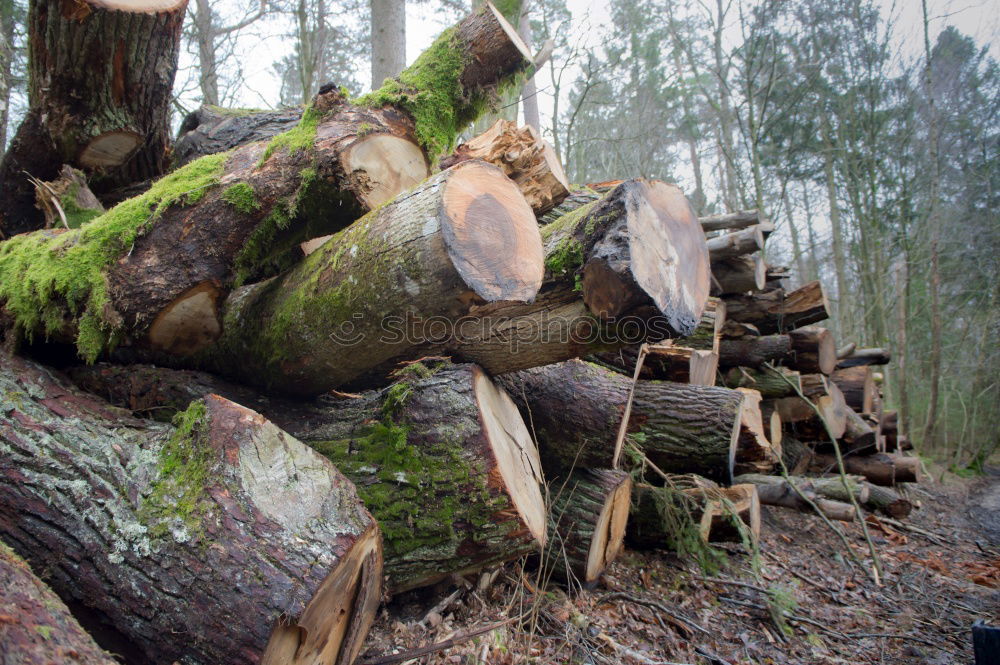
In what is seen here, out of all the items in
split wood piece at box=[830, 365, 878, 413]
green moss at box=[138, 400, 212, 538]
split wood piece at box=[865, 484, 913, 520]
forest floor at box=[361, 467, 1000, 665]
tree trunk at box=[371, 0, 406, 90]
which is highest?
tree trunk at box=[371, 0, 406, 90]

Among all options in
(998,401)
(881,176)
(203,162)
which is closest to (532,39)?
(881,176)

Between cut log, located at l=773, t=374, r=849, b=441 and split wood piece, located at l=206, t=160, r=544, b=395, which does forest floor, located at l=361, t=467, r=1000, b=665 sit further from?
cut log, located at l=773, t=374, r=849, b=441

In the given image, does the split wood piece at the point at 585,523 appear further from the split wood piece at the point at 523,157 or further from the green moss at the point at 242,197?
the green moss at the point at 242,197

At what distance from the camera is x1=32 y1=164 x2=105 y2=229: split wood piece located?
10.8ft

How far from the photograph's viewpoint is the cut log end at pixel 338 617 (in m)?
1.49

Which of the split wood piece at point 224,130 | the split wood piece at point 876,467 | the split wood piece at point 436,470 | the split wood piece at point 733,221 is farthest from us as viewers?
the split wood piece at point 876,467

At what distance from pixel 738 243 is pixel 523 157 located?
2141mm

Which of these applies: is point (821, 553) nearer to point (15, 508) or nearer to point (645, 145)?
point (15, 508)

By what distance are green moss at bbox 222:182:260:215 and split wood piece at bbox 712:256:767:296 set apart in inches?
136

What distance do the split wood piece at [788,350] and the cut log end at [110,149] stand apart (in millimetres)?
4832

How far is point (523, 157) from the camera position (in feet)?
9.21

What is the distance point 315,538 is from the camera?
1595 mm

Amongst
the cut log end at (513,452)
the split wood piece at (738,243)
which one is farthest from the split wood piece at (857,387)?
the cut log end at (513,452)

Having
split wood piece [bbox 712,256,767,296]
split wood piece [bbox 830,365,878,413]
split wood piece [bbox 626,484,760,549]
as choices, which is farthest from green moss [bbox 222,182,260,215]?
split wood piece [bbox 830,365,878,413]
